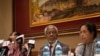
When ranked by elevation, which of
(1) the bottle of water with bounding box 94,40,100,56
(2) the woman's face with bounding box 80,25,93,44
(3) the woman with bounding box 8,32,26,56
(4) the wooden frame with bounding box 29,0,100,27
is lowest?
(3) the woman with bounding box 8,32,26,56

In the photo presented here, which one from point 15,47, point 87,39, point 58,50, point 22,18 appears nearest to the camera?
point 87,39

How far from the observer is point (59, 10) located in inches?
136

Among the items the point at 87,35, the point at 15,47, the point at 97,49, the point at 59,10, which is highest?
→ the point at 59,10

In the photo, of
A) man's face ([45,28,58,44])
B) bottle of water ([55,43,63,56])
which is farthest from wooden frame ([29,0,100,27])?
bottle of water ([55,43,63,56])

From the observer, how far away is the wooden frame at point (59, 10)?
119 inches

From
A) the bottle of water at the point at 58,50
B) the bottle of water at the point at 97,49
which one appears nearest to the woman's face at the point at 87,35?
the bottle of water at the point at 97,49

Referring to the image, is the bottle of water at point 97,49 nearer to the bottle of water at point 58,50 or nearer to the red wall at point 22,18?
the bottle of water at point 58,50

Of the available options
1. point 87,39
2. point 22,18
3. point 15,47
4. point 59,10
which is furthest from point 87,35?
point 22,18

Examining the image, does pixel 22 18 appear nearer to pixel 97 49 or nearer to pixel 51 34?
pixel 51 34

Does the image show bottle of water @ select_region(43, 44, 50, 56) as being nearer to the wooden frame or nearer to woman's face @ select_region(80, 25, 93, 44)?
woman's face @ select_region(80, 25, 93, 44)

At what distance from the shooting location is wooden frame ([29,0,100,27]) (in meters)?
3.02

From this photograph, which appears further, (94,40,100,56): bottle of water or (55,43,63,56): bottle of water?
(55,43,63,56): bottle of water

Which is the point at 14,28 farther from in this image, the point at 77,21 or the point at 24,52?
the point at 77,21

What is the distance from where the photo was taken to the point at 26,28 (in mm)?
4086
